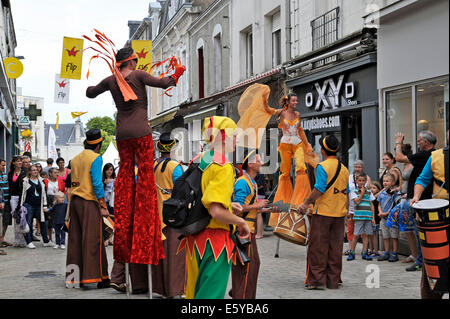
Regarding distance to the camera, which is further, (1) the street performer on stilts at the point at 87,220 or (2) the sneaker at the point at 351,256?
(2) the sneaker at the point at 351,256

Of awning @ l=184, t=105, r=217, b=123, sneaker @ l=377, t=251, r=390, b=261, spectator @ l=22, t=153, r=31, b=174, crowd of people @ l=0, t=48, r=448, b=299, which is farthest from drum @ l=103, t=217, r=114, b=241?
awning @ l=184, t=105, r=217, b=123

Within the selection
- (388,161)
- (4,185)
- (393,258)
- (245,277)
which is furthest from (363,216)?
(4,185)

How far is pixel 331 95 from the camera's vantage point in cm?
1444

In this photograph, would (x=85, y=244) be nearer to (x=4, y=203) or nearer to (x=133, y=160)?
(x=133, y=160)

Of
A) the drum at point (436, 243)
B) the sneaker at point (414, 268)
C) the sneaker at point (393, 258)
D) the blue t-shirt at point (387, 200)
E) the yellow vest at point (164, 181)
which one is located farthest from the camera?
the blue t-shirt at point (387, 200)

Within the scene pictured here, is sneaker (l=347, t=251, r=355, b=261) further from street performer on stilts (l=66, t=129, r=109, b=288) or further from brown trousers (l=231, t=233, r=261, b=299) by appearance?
brown trousers (l=231, t=233, r=261, b=299)

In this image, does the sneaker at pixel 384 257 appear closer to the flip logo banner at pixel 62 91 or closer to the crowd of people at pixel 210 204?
the crowd of people at pixel 210 204

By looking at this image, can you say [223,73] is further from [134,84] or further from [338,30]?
→ [134,84]

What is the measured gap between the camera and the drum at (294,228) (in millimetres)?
9875

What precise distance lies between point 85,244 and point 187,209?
3.85 meters

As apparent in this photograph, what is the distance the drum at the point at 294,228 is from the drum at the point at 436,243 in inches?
171

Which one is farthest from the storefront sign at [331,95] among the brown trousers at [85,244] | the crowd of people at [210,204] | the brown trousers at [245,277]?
the brown trousers at [245,277]

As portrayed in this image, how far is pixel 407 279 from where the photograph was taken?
8.38 metres

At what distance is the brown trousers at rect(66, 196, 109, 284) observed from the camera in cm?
793
